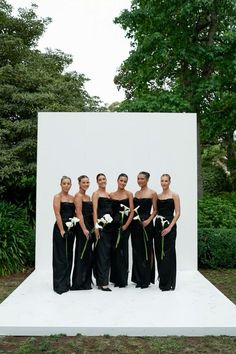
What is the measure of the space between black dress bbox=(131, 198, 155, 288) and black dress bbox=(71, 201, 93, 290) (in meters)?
0.65

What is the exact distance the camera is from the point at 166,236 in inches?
274

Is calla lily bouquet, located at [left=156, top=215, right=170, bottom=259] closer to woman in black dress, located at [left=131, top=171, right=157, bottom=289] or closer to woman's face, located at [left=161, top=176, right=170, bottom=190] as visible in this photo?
woman in black dress, located at [left=131, top=171, right=157, bottom=289]

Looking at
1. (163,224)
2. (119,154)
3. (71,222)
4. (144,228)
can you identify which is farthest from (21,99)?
(163,224)

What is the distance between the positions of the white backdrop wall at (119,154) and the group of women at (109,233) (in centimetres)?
188

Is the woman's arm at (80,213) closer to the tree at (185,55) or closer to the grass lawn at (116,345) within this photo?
the grass lawn at (116,345)

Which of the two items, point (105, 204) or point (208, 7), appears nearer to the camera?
point (105, 204)

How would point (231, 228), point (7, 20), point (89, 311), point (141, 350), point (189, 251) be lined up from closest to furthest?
point (141, 350)
point (89, 311)
point (189, 251)
point (231, 228)
point (7, 20)

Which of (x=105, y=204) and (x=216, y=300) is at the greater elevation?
(x=105, y=204)

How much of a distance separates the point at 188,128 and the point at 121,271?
10.6 feet

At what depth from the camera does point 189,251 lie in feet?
29.6

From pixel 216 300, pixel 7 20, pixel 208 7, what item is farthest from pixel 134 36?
pixel 216 300

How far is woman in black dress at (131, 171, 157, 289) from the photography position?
7.09 metres

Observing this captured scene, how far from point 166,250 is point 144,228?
0.44 metres

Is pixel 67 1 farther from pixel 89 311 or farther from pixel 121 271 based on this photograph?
pixel 89 311
